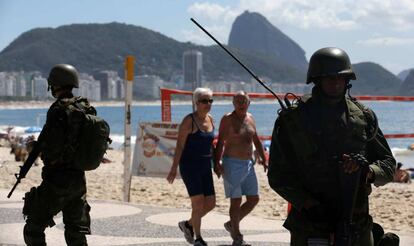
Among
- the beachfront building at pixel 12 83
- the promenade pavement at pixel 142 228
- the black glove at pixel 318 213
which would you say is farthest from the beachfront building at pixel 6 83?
the black glove at pixel 318 213

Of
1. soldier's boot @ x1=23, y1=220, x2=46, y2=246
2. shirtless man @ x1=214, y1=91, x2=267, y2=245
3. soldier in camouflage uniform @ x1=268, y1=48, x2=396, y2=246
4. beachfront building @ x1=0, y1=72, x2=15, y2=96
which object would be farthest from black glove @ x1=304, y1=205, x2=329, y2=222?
beachfront building @ x1=0, y1=72, x2=15, y2=96

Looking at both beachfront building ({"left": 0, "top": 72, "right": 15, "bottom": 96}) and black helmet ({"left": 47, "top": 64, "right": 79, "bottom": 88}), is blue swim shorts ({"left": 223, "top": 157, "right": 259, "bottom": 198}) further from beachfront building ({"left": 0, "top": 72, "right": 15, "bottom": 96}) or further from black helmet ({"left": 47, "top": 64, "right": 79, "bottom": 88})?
beachfront building ({"left": 0, "top": 72, "right": 15, "bottom": 96})

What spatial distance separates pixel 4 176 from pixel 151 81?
566 feet

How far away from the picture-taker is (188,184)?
7.85 meters

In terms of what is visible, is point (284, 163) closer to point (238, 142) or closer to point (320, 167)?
point (320, 167)

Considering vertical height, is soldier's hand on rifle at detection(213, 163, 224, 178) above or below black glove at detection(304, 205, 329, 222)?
below

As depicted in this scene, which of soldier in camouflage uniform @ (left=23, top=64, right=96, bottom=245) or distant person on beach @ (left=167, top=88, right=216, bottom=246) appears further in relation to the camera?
distant person on beach @ (left=167, top=88, right=216, bottom=246)

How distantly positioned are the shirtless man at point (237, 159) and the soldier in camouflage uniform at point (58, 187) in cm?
254

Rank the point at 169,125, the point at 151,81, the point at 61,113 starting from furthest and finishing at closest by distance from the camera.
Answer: the point at 151,81
the point at 169,125
the point at 61,113

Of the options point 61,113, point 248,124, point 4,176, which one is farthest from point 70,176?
point 4,176

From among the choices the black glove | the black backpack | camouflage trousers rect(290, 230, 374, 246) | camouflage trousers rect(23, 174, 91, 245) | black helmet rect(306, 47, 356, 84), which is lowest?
camouflage trousers rect(23, 174, 91, 245)

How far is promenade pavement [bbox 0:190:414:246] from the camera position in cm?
809

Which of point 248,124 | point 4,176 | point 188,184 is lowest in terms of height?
point 4,176

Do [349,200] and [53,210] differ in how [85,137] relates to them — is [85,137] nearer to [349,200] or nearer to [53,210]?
[53,210]
